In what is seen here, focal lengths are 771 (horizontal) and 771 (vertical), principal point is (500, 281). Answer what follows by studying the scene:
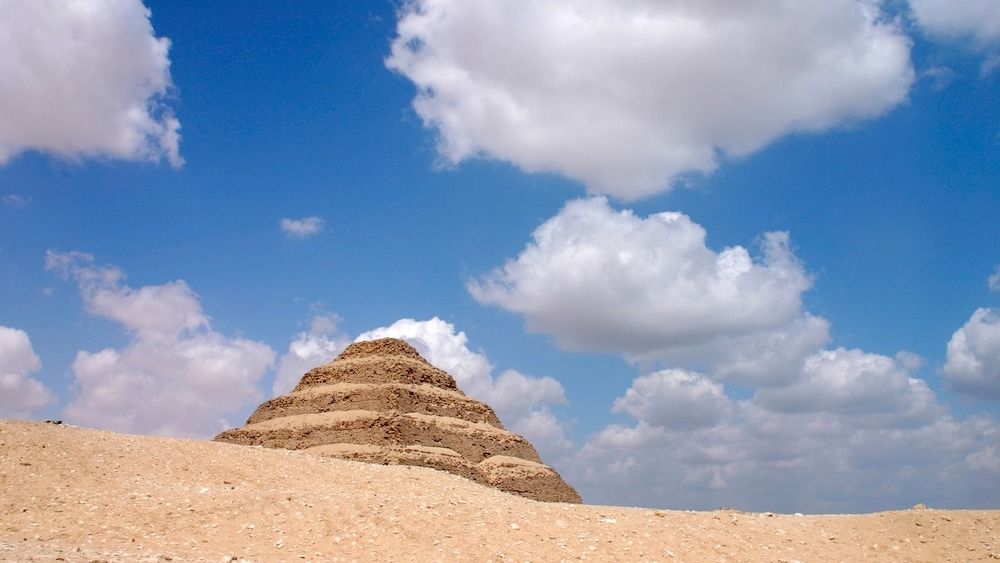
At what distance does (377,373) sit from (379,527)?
28.3 m

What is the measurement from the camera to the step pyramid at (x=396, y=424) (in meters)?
39.3

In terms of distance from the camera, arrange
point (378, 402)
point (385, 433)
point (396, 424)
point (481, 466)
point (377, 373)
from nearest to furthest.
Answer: point (385, 433), point (396, 424), point (481, 466), point (378, 402), point (377, 373)

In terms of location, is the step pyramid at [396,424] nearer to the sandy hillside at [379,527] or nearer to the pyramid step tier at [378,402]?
the pyramid step tier at [378,402]

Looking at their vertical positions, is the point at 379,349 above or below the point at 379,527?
above

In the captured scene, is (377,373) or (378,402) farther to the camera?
(377,373)

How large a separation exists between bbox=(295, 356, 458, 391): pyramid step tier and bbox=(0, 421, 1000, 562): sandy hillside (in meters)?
22.3

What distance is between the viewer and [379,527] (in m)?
18.8

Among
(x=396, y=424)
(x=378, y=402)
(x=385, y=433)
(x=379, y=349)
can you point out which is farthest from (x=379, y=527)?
(x=379, y=349)

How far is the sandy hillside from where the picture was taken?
17438mm

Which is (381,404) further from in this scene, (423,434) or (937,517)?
(937,517)

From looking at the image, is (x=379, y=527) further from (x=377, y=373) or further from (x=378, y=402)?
(x=377, y=373)

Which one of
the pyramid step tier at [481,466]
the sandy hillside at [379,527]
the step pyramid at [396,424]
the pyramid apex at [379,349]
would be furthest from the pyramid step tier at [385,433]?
the sandy hillside at [379,527]

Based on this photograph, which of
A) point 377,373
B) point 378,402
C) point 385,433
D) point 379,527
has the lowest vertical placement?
point 379,527

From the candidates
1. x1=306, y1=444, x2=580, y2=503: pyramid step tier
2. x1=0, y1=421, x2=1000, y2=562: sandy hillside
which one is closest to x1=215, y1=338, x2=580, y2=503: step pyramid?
x1=306, y1=444, x2=580, y2=503: pyramid step tier
